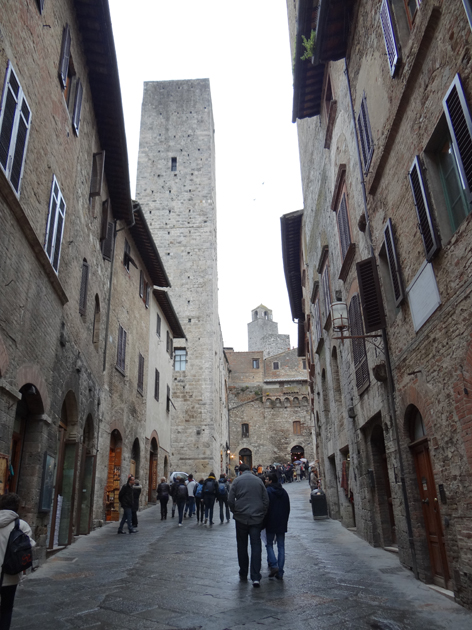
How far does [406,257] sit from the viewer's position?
6.55 m

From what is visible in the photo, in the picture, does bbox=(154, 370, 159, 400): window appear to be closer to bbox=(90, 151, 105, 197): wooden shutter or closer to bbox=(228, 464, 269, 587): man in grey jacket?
bbox=(90, 151, 105, 197): wooden shutter

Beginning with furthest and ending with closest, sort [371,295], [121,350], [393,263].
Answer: [121,350]
[371,295]
[393,263]

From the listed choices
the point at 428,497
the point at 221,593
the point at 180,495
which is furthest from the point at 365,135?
the point at 180,495

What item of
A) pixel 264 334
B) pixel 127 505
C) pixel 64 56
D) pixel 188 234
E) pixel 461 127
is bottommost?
pixel 127 505

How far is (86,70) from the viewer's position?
423 inches

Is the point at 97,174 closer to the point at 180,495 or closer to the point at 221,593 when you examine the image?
the point at 180,495

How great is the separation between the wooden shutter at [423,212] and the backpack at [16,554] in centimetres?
457

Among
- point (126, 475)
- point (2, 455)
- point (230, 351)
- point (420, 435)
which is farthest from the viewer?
point (230, 351)

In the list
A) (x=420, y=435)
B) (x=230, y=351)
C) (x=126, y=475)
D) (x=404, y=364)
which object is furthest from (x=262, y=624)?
(x=230, y=351)

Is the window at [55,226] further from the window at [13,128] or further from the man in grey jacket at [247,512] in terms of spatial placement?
the man in grey jacket at [247,512]

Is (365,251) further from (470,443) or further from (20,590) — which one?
(20,590)

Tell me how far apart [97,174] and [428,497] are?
9.37m

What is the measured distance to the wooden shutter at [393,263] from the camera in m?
6.78

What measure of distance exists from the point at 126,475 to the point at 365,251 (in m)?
10.3
